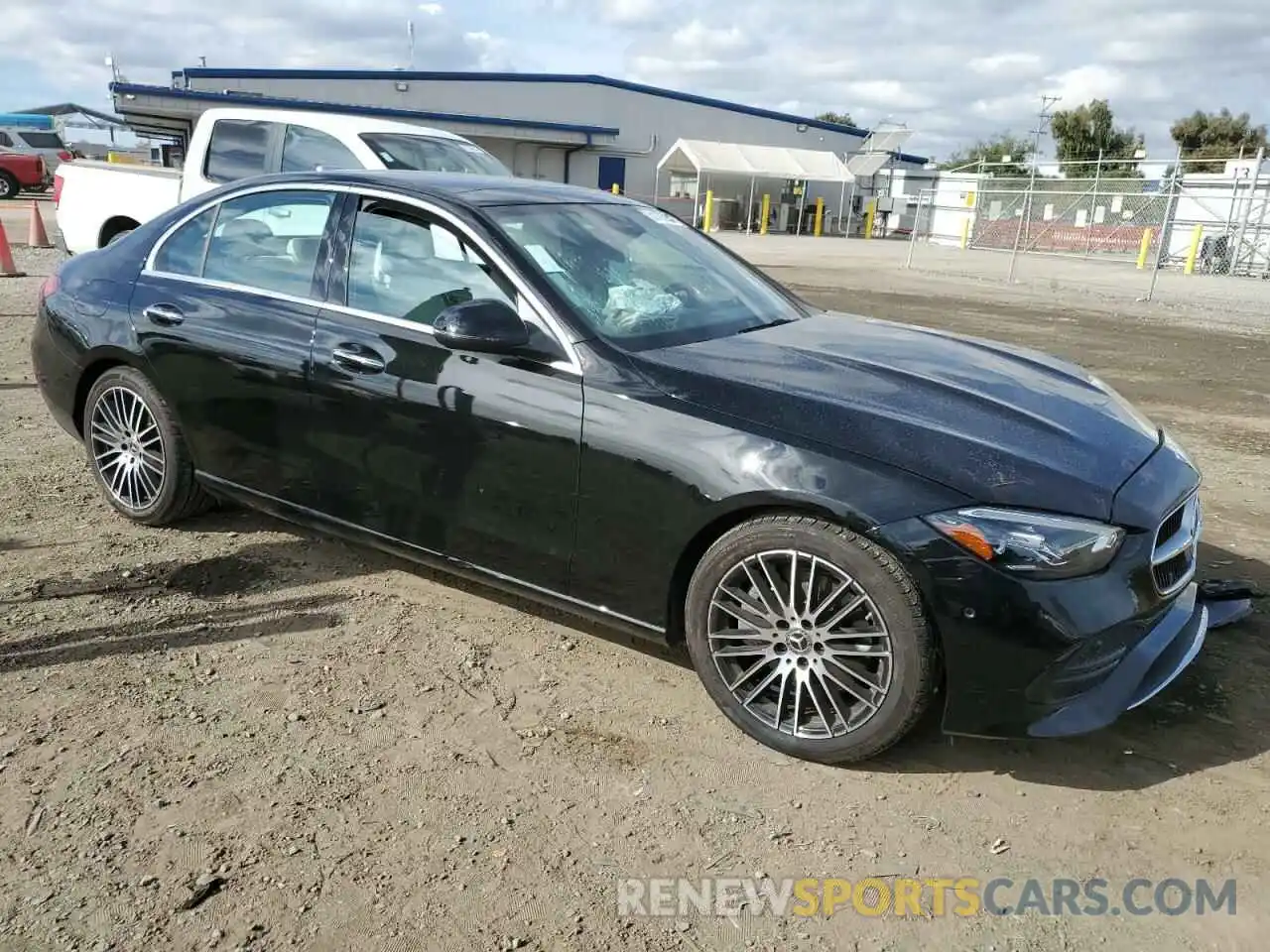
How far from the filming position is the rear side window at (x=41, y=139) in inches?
1275

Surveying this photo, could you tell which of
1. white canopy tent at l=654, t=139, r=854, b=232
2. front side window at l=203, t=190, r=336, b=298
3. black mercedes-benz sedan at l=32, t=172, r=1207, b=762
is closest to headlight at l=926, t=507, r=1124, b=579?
black mercedes-benz sedan at l=32, t=172, r=1207, b=762

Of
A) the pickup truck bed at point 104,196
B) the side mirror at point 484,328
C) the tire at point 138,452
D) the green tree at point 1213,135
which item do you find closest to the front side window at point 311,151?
the pickup truck bed at point 104,196

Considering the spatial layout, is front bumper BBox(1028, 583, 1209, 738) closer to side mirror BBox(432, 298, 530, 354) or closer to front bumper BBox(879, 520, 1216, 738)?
front bumper BBox(879, 520, 1216, 738)

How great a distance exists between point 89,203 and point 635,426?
9.55 metres

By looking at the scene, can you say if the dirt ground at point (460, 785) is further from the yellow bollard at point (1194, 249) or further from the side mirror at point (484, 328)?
the yellow bollard at point (1194, 249)

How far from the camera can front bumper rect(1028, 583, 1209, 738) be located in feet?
9.05

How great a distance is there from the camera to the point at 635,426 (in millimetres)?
3107

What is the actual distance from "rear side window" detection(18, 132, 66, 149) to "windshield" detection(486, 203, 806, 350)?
35.6 metres

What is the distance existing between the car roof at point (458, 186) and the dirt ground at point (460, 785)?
1606 millimetres

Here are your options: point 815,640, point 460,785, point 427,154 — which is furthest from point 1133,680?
point 427,154

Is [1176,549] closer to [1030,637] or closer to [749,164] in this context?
[1030,637]

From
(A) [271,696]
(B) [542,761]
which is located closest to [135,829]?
(A) [271,696]

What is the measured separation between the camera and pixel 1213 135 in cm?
6631

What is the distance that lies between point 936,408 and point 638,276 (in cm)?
130
